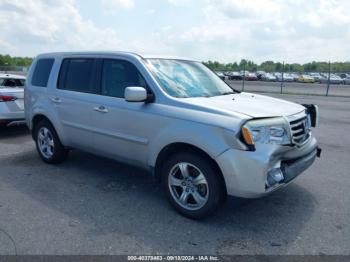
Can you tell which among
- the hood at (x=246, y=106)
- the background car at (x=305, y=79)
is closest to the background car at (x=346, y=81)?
the background car at (x=305, y=79)

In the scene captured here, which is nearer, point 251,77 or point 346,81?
point 346,81

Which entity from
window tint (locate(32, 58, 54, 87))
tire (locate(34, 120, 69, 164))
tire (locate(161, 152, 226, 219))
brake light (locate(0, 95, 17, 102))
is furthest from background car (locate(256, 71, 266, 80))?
tire (locate(161, 152, 226, 219))

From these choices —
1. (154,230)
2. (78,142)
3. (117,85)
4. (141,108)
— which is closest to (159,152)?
(141,108)

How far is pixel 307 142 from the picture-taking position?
13.7ft

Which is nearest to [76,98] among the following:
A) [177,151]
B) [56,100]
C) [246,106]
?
[56,100]

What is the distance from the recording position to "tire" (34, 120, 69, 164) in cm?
570

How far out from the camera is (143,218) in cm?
391

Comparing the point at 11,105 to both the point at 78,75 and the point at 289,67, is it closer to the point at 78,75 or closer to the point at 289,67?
the point at 78,75

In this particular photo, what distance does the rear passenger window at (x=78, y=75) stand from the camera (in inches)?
197

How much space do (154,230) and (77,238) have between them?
30.8 inches

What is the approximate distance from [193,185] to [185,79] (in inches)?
58.2

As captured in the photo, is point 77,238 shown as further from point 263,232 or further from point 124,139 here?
point 263,232

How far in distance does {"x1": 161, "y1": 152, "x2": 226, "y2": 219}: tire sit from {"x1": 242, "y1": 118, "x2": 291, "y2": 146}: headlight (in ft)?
1.73

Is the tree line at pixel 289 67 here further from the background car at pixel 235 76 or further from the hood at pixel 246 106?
the hood at pixel 246 106
